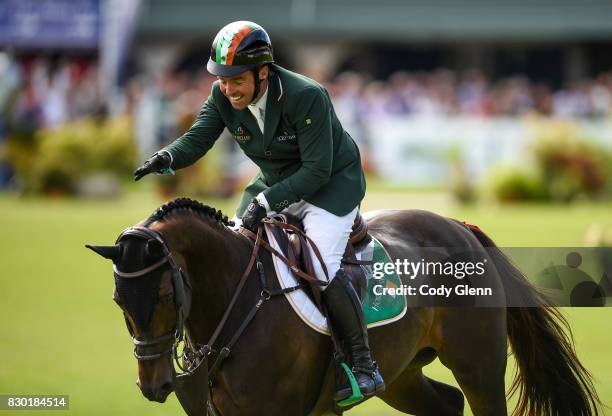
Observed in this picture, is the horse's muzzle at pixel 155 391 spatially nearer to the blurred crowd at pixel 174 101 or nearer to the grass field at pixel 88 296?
the grass field at pixel 88 296

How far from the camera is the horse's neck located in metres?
5.48

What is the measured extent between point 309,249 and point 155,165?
0.98 m

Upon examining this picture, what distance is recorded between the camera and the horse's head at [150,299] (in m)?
5.08

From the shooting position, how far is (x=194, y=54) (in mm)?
39438

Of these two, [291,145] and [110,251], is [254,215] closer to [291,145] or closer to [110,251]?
[291,145]

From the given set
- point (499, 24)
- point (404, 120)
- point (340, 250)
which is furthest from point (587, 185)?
point (340, 250)

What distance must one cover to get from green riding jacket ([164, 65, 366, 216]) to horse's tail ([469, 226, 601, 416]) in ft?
4.59

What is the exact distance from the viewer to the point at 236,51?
5551 millimetres

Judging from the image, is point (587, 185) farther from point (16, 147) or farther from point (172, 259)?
point (172, 259)

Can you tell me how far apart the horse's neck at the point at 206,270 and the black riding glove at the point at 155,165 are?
1.27 ft

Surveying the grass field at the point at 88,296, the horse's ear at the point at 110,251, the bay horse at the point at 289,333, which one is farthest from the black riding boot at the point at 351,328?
the grass field at the point at 88,296

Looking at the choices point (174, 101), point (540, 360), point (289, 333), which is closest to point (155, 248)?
point (289, 333)

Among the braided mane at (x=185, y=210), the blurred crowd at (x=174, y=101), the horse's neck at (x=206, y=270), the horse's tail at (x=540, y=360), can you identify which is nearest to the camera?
the braided mane at (x=185, y=210)

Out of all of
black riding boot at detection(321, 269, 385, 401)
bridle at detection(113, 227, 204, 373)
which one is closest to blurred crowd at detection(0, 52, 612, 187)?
black riding boot at detection(321, 269, 385, 401)
